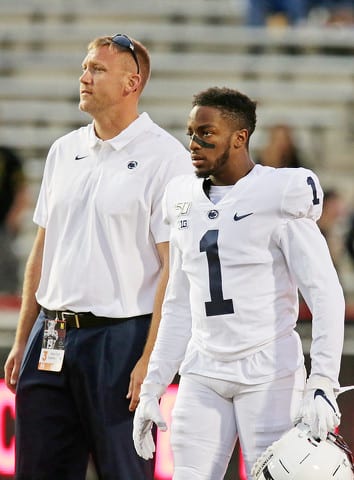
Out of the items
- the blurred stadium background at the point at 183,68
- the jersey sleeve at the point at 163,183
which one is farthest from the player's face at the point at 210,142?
the blurred stadium background at the point at 183,68

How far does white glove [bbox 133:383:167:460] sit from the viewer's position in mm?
3953

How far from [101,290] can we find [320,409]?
100 cm

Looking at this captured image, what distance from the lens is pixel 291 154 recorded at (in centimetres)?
853

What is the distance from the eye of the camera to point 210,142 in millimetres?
3906

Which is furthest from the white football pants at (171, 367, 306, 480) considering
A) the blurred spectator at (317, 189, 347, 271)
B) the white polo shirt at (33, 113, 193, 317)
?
the blurred spectator at (317, 189, 347, 271)

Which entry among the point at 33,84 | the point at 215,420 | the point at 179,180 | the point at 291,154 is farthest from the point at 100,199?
the point at 33,84

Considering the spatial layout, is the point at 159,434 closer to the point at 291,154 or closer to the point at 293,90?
the point at 291,154

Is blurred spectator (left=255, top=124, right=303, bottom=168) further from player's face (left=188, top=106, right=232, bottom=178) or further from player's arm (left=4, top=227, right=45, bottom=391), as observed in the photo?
player's face (left=188, top=106, right=232, bottom=178)

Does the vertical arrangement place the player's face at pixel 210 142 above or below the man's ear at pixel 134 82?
below

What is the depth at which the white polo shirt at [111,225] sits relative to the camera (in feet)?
14.1

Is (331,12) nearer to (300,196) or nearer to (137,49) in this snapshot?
(137,49)

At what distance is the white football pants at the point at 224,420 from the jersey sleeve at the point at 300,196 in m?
0.45

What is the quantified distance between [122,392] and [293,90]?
22.3 ft

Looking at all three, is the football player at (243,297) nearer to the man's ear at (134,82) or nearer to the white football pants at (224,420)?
the white football pants at (224,420)
